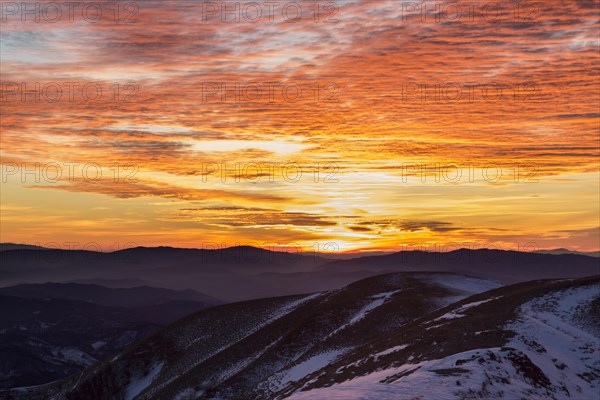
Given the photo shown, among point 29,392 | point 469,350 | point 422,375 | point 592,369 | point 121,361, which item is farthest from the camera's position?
point 29,392

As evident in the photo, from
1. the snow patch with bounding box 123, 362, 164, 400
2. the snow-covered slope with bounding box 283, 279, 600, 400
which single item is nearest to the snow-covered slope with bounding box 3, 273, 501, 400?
the snow patch with bounding box 123, 362, 164, 400

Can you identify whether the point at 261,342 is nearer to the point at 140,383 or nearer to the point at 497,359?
the point at 140,383

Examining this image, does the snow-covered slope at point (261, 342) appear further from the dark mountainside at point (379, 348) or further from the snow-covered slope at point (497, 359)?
the snow-covered slope at point (497, 359)

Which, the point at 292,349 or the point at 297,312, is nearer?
the point at 292,349

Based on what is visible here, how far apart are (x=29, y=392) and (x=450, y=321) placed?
88442 millimetres

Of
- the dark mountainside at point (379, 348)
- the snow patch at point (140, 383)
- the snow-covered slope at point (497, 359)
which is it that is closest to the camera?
the snow-covered slope at point (497, 359)

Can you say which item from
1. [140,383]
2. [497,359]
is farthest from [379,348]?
[140,383]

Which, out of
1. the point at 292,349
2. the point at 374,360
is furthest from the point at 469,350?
the point at 292,349

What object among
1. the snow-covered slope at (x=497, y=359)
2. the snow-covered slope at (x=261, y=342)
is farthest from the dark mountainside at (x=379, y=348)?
the snow-covered slope at (x=261, y=342)

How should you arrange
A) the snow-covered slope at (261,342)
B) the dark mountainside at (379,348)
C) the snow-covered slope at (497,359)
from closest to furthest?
the snow-covered slope at (497,359), the dark mountainside at (379,348), the snow-covered slope at (261,342)

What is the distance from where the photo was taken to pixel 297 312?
3460 inches

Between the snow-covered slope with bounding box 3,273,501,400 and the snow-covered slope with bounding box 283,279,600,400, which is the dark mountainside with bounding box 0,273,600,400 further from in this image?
the snow-covered slope with bounding box 3,273,501,400

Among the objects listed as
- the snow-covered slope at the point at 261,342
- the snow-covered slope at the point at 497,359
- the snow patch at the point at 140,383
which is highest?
the snow-covered slope at the point at 497,359

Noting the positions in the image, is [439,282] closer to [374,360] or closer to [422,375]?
[374,360]
